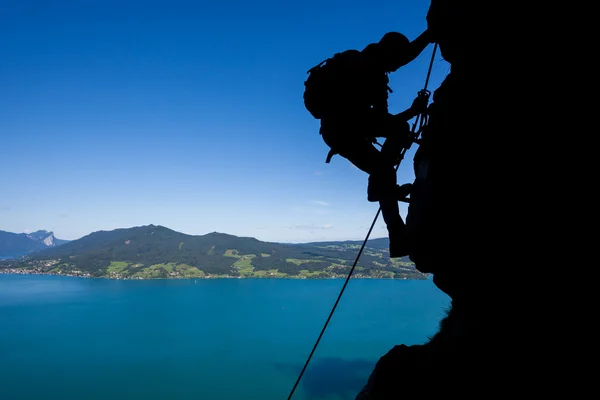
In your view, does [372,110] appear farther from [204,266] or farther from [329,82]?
[204,266]

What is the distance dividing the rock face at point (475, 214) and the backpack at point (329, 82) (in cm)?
117

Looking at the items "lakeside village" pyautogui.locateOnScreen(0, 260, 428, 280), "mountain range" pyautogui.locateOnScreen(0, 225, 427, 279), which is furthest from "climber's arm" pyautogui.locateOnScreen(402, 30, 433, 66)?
"mountain range" pyautogui.locateOnScreen(0, 225, 427, 279)

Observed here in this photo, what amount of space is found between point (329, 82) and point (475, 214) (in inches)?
99.1

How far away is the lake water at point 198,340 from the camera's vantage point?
41938 millimetres

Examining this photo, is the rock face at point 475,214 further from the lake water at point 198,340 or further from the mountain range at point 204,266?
the mountain range at point 204,266

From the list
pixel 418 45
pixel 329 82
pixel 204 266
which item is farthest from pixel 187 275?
pixel 418 45

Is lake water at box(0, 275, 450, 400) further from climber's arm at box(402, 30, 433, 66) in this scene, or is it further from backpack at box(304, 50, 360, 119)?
climber's arm at box(402, 30, 433, 66)

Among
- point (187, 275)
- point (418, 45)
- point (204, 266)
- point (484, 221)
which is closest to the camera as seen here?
point (484, 221)

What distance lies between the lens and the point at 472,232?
3.13 meters

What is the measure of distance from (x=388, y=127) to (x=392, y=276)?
480 feet

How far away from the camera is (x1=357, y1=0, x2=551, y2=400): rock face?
9.11 feet

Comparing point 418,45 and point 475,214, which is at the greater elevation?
point 418,45

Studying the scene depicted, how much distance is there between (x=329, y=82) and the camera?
4.21 metres

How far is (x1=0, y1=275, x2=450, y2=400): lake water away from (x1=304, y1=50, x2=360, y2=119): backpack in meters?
43.8
